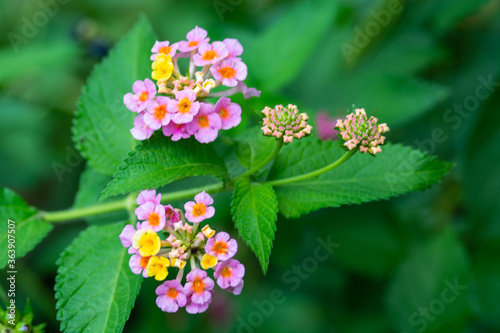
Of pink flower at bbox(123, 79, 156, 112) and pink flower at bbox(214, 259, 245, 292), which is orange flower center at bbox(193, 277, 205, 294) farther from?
pink flower at bbox(123, 79, 156, 112)

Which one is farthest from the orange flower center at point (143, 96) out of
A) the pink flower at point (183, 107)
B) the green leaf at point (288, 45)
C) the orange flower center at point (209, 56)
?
the green leaf at point (288, 45)

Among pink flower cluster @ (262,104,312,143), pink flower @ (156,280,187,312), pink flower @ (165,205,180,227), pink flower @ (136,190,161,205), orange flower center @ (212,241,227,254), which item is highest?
pink flower cluster @ (262,104,312,143)

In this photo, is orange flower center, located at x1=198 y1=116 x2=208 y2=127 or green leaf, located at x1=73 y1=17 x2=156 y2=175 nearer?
orange flower center, located at x1=198 y1=116 x2=208 y2=127

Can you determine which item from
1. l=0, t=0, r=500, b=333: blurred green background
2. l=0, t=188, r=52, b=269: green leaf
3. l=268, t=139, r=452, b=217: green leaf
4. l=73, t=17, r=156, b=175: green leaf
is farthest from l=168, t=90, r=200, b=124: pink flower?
l=0, t=188, r=52, b=269: green leaf

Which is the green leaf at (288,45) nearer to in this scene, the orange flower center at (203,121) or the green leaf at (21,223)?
the orange flower center at (203,121)

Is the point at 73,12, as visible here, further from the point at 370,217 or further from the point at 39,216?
the point at 370,217

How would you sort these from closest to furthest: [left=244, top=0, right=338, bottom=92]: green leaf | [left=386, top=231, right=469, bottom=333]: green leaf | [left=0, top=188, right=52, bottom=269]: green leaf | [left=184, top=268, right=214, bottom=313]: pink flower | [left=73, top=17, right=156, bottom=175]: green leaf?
[left=184, top=268, right=214, bottom=313]: pink flower → [left=0, top=188, right=52, bottom=269]: green leaf → [left=73, top=17, right=156, bottom=175]: green leaf → [left=386, top=231, right=469, bottom=333]: green leaf → [left=244, top=0, right=338, bottom=92]: green leaf

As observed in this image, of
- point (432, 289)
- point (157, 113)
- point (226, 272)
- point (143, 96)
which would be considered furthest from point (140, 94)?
point (432, 289)
